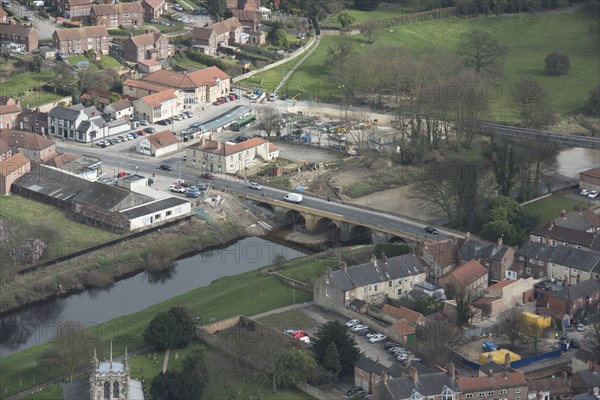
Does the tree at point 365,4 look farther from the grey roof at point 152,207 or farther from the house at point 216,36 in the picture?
the grey roof at point 152,207

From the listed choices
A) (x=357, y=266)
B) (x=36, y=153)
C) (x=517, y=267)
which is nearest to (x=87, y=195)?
(x=36, y=153)

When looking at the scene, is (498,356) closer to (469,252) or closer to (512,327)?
(512,327)

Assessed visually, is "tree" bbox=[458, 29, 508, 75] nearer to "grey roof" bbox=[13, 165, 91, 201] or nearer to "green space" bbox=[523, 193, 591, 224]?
"green space" bbox=[523, 193, 591, 224]

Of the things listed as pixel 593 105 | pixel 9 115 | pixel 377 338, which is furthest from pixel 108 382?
pixel 593 105

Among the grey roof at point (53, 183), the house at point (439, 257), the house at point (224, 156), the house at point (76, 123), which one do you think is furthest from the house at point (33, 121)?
the house at point (439, 257)

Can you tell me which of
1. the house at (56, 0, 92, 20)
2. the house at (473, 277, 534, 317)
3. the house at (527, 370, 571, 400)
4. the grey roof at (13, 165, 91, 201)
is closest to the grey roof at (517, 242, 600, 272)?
the house at (473, 277, 534, 317)

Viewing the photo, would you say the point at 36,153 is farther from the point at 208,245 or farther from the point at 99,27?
the point at 99,27
